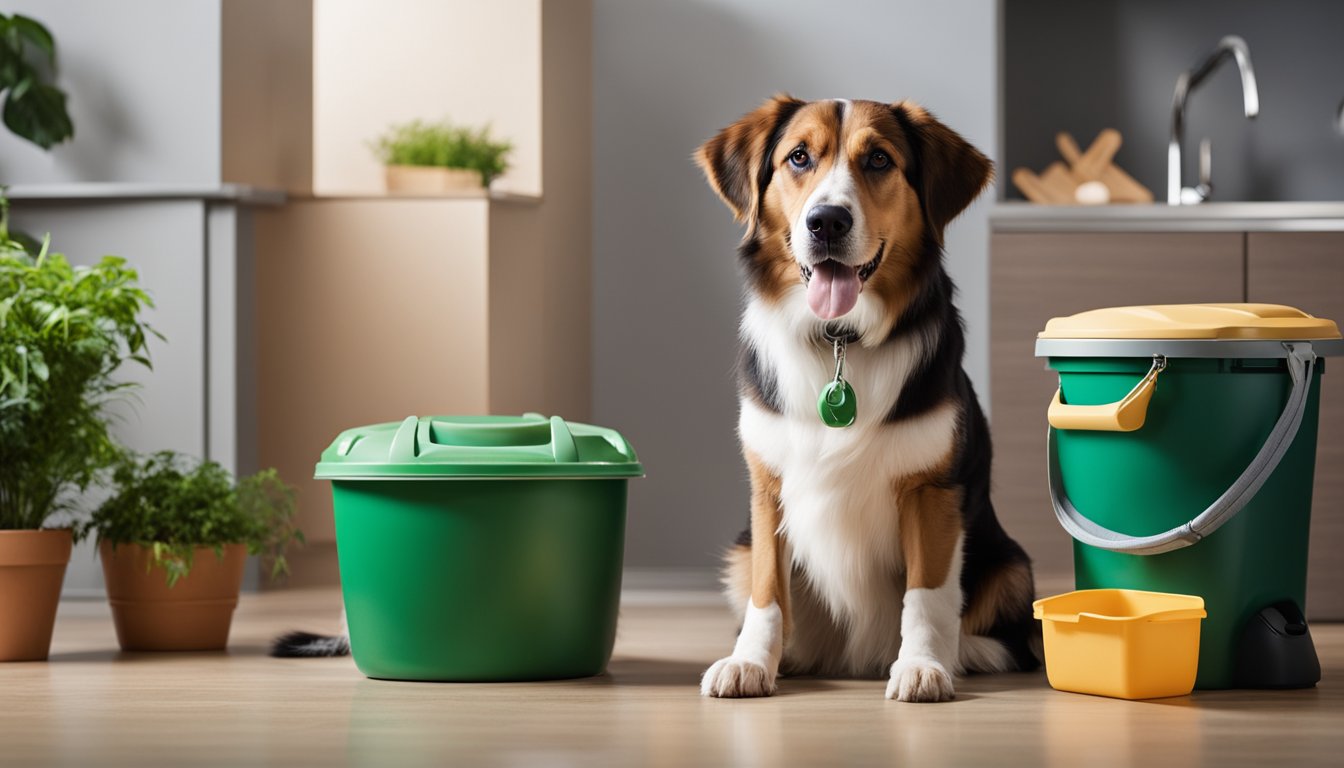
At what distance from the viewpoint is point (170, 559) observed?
2754mm

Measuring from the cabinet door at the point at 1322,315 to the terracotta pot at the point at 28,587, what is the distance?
2702 mm

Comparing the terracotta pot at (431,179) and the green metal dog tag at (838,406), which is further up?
the terracotta pot at (431,179)

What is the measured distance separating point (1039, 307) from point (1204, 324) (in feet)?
4.53

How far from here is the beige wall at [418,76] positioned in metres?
4.15

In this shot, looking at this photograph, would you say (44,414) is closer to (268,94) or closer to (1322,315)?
(268,94)

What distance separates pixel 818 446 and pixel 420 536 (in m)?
0.63

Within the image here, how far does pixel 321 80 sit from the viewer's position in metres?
4.45

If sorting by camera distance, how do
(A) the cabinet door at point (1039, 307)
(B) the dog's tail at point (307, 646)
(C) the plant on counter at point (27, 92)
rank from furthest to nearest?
(C) the plant on counter at point (27, 92)
(A) the cabinet door at point (1039, 307)
(B) the dog's tail at point (307, 646)

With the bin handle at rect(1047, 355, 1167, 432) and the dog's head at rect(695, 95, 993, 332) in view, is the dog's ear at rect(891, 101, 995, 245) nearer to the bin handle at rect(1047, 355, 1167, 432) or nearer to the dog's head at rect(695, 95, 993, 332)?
the dog's head at rect(695, 95, 993, 332)

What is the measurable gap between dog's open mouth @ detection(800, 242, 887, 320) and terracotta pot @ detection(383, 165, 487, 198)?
1.92 m

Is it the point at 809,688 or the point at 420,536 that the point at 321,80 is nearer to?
the point at 420,536

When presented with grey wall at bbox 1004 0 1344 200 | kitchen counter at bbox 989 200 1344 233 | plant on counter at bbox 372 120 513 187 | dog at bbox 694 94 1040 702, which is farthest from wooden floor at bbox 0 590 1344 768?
grey wall at bbox 1004 0 1344 200

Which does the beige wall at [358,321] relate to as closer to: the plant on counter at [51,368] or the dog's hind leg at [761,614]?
the plant on counter at [51,368]

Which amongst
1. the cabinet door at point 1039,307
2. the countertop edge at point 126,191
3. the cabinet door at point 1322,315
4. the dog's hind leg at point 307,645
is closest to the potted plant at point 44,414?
the dog's hind leg at point 307,645
